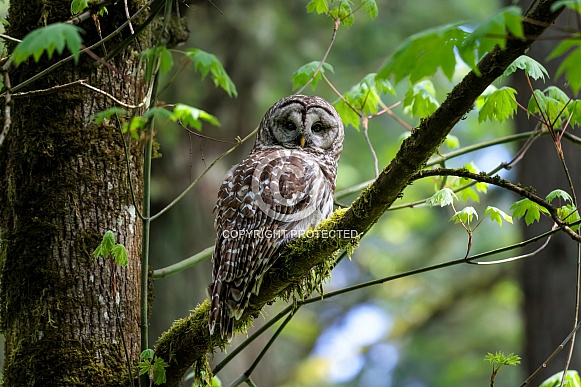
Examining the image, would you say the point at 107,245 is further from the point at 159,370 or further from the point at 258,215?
the point at 258,215

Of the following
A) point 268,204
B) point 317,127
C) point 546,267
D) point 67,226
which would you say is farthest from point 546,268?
point 67,226

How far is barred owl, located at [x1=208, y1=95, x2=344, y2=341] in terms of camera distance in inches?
136

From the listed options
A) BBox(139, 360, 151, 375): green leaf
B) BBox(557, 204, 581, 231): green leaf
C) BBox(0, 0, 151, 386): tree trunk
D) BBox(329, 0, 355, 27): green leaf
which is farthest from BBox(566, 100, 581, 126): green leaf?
BBox(139, 360, 151, 375): green leaf

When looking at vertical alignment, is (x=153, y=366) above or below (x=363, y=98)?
below

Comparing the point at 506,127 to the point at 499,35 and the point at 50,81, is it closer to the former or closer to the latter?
the point at 50,81

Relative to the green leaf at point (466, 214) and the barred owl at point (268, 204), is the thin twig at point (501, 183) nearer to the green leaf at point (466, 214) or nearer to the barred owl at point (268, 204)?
the green leaf at point (466, 214)

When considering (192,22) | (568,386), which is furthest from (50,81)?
(192,22)

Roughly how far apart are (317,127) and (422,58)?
278 cm

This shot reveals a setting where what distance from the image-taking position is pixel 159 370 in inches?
118

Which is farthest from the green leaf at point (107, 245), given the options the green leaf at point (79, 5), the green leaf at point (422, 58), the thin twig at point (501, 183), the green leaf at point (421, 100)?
the green leaf at point (421, 100)

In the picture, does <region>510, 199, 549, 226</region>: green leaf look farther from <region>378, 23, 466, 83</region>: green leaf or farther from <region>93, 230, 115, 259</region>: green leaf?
<region>93, 230, 115, 259</region>: green leaf

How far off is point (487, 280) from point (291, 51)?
4.69 metres

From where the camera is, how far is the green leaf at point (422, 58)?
1708 millimetres

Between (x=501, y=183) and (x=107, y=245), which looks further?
(x=107, y=245)
